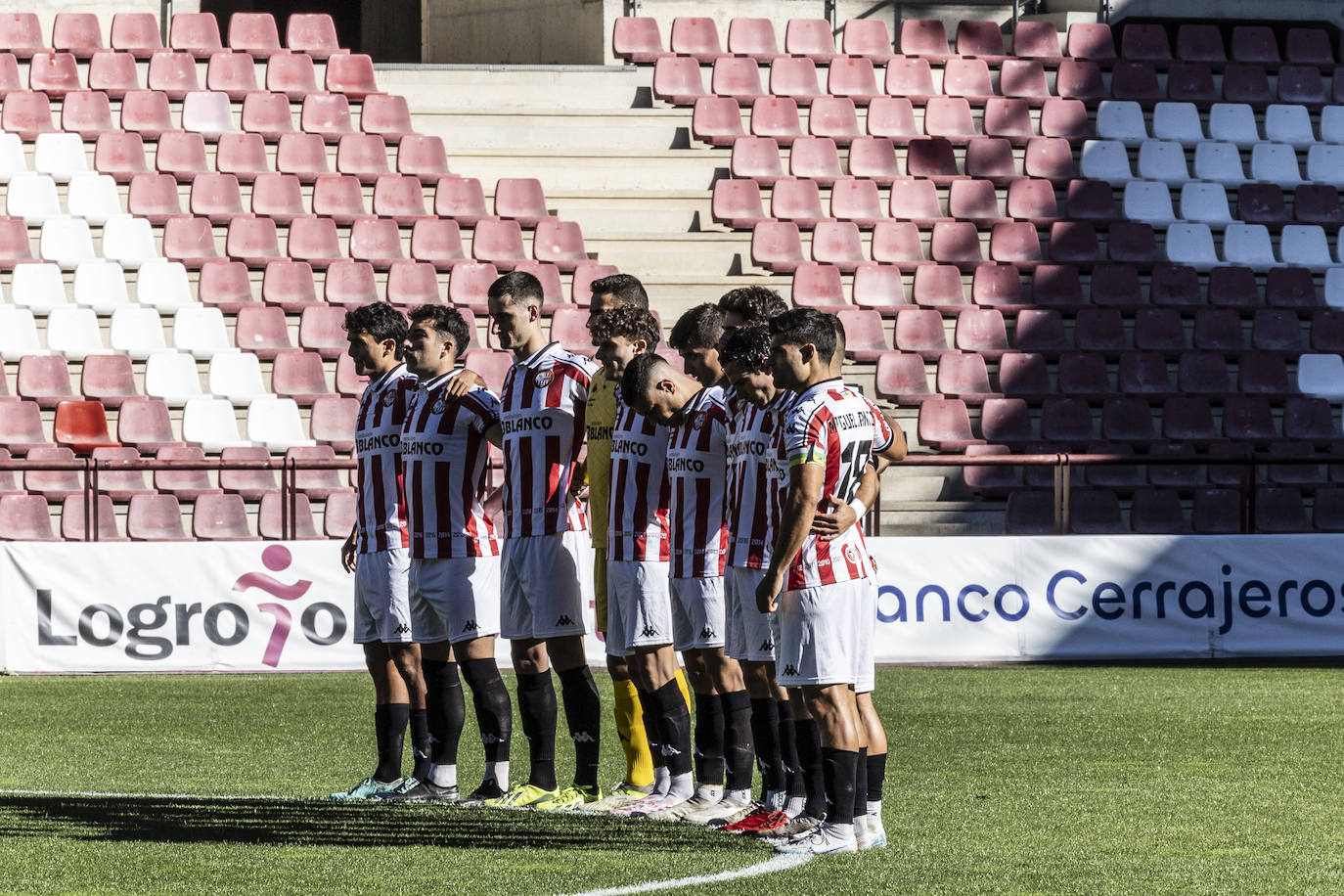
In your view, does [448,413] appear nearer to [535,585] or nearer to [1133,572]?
[535,585]

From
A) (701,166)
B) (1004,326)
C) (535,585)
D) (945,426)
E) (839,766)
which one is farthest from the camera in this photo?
(701,166)

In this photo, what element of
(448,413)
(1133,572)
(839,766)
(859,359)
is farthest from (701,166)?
(839,766)

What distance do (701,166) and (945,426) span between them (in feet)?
13.4

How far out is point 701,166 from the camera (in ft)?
58.9

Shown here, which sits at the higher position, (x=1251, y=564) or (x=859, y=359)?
(x=859, y=359)

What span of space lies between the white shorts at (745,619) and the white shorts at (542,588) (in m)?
0.65

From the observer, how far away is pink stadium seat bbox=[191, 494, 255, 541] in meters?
13.3

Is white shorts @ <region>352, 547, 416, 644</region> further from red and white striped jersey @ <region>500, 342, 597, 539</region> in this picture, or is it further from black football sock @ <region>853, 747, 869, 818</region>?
black football sock @ <region>853, 747, 869, 818</region>

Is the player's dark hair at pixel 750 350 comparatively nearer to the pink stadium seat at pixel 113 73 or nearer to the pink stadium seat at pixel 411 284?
the pink stadium seat at pixel 411 284

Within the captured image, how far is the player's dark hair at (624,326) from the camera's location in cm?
680

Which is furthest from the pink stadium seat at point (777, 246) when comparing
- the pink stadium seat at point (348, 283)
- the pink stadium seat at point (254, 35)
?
the pink stadium seat at point (254, 35)

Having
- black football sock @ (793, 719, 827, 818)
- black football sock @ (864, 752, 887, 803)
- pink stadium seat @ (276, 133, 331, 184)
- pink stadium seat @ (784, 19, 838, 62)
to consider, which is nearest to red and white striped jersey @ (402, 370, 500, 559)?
black football sock @ (793, 719, 827, 818)

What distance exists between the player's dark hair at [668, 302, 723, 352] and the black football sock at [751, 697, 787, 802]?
1284 mm

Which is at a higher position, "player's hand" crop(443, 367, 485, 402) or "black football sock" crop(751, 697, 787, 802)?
"player's hand" crop(443, 367, 485, 402)
